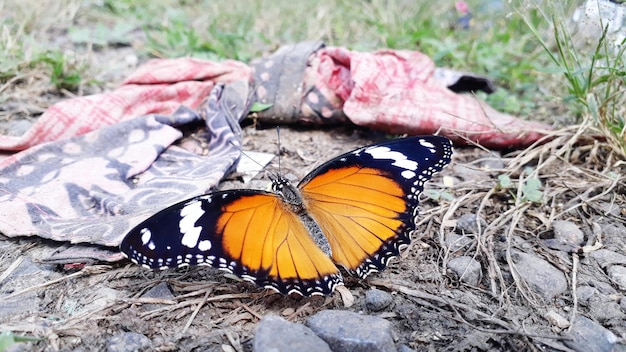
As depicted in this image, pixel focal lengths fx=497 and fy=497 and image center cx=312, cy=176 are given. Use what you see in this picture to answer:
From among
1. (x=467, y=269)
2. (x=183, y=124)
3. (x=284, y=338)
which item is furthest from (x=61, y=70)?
(x=467, y=269)

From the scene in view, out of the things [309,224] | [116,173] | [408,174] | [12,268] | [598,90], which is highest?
[598,90]

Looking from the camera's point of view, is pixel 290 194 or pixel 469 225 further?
pixel 469 225

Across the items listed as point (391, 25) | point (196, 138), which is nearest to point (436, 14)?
point (391, 25)

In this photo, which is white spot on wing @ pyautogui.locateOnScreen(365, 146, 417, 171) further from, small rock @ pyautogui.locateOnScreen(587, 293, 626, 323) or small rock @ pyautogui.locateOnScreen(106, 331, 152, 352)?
small rock @ pyautogui.locateOnScreen(106, 331, 152, 352)

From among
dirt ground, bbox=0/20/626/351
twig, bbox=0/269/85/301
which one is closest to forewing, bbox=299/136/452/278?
dirt ground, bbox=0/20/626/351

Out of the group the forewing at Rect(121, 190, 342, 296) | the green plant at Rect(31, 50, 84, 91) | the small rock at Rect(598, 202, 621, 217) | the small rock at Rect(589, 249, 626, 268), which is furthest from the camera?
the green plant at Rect(31, 50, 84, 91)

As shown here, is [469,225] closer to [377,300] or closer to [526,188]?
[526,188]

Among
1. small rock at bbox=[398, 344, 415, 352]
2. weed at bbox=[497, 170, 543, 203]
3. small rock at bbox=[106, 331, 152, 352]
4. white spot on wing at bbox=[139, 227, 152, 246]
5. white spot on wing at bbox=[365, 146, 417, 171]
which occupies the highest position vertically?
white spot on wing at bbox=[365, 146, 417, 171]
